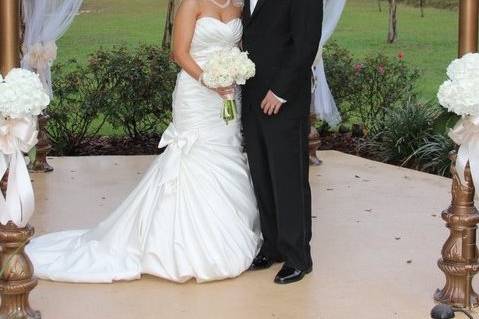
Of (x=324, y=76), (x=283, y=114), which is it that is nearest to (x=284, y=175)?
(x=283, y=114)

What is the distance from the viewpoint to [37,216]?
265 inches

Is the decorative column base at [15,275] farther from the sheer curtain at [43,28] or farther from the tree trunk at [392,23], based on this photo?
the tree trunk at [392,23]

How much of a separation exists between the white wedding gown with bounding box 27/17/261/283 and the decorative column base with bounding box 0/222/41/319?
0.73 m

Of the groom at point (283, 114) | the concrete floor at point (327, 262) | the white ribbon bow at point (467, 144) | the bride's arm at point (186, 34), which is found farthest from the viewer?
the bride's arm at point (186, 34)

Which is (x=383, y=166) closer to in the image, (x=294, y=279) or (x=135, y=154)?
(x=135, y=154)

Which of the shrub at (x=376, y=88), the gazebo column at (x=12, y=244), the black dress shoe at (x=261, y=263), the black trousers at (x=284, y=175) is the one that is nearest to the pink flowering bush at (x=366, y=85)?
the shrub at (x=376, y=88)

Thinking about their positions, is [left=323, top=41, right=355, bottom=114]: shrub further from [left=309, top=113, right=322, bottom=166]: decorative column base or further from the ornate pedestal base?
the ornate pedestal base

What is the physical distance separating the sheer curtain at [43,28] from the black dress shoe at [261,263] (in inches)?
140

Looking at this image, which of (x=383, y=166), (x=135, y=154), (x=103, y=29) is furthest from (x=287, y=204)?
(x=103, y=29)

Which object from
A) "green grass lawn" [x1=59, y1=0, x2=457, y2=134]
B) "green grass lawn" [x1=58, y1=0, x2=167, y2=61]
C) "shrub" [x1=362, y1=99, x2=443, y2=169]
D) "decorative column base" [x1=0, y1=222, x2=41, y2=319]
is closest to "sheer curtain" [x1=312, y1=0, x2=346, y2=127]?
"shrub" [x1=362, y1=99, x2=443, y2=169]

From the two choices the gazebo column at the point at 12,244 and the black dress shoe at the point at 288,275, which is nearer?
the gazebo column at the point at 12,244

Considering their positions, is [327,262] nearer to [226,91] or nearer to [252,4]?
[226,91]

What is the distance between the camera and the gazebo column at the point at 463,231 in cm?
459

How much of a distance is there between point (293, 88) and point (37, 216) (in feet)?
8.57
